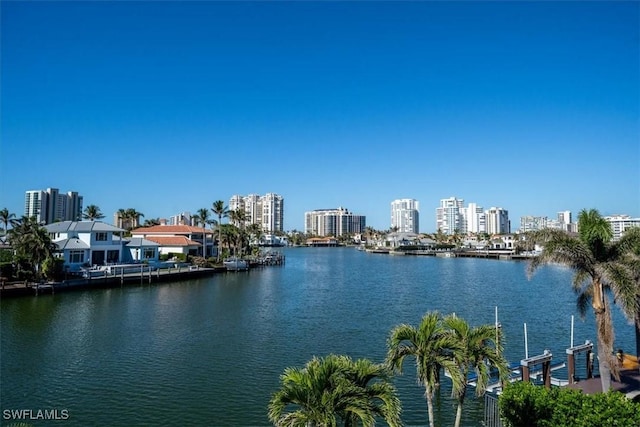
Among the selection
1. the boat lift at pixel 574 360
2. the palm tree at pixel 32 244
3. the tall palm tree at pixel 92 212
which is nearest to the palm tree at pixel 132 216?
the tall palm tree at pixel 92 212

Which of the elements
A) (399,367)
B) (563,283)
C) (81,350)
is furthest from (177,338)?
(563,283)

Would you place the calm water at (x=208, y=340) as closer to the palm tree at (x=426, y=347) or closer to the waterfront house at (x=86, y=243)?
the palm tree at (x=426, y=347)

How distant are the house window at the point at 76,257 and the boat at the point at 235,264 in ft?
78.7

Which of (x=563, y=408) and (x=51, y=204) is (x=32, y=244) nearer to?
(x=563, y=408)

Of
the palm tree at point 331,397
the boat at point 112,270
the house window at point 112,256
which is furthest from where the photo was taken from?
the house window at point 112,256

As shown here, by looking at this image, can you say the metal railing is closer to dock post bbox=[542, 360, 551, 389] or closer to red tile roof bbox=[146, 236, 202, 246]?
dock post bbox=[542, 360, 551, 389]

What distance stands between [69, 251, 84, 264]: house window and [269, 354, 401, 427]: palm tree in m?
53.1

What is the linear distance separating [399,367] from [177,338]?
18.9 metres

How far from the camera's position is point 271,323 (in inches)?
1251

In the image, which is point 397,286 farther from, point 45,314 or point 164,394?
point 164,394

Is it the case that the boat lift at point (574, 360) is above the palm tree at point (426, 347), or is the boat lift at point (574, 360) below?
below

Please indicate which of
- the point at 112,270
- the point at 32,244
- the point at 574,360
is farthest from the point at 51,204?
the point at 574,360

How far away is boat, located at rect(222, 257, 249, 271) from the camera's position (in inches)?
2936

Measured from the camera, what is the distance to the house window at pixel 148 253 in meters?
65.0
